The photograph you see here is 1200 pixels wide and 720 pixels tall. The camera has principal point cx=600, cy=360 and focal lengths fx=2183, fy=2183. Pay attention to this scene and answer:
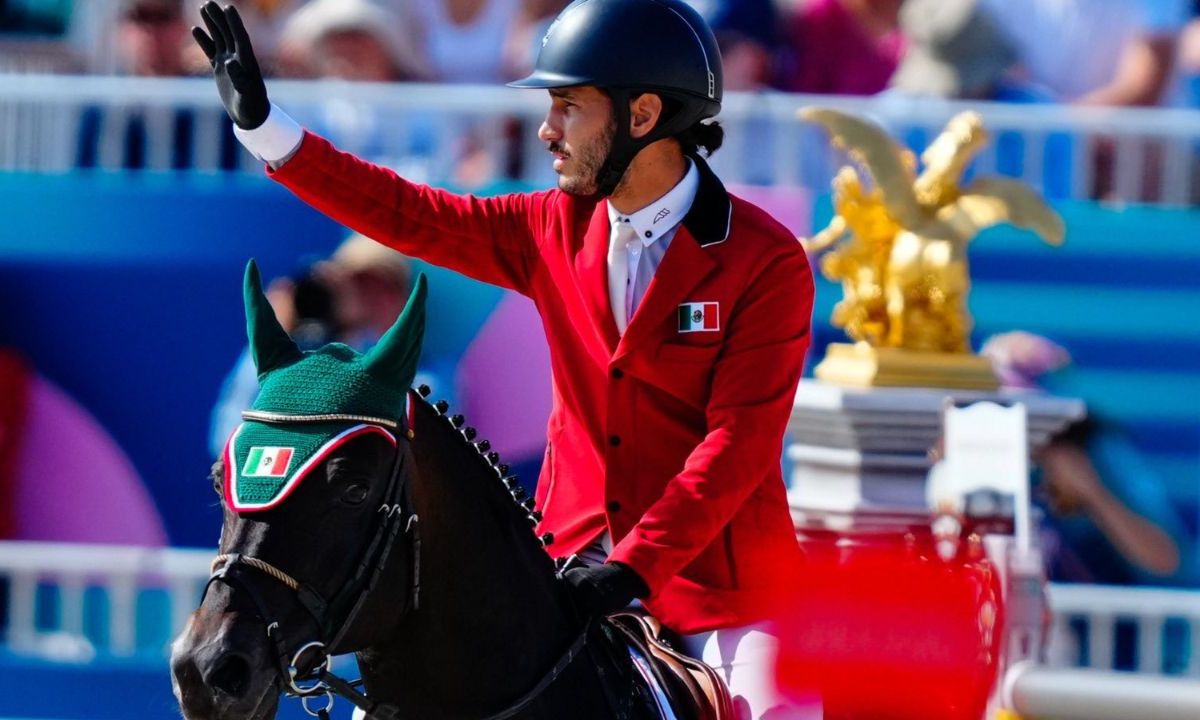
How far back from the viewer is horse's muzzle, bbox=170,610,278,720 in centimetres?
303

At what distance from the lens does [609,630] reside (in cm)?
368

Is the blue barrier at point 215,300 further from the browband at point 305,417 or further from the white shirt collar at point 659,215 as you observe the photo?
the browband at point 305,417

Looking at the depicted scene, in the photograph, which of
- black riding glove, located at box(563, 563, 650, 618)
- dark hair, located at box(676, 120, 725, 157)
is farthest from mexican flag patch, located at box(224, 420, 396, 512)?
dark hair, located at box(676, 120, 725, 157)

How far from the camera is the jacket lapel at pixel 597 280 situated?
3812 mm

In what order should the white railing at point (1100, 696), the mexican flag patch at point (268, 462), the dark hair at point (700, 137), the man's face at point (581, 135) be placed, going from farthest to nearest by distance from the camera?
the dark hair at point (700, 137) < the man's face at point (581, 135) < the mexican flag patch at point (268, 462) < the white railing at point (1100, 696)

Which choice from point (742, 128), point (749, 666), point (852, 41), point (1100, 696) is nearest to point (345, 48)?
point (742, 128)

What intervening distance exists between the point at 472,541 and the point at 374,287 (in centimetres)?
455

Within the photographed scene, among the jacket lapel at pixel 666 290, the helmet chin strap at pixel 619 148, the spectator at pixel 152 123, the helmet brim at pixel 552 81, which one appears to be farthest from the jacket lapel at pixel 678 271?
the spectator at pixel 152 123

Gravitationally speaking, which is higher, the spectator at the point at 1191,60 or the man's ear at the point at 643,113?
the man's ear at the point at 643,113

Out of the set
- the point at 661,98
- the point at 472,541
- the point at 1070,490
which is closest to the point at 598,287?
the point at 661,98

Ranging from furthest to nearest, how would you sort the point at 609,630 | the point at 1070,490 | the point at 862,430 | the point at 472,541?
A: the point at 1070,490 < the point at 862,430 < the point at 609,630 < the point at 472,541

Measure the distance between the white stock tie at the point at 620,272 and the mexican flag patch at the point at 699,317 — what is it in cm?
12

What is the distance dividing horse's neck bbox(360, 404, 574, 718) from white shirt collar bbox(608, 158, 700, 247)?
0.60m

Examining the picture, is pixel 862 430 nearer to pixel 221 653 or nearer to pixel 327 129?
pixel 327 129
